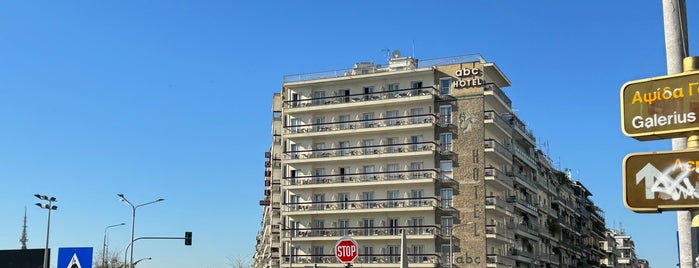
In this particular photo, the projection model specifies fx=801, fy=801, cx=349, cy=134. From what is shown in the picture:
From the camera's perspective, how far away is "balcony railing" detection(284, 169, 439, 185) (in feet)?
240

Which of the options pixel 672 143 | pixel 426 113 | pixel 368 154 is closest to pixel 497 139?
pixel 426 113

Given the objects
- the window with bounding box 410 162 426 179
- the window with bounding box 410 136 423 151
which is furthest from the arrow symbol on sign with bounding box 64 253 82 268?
A: the window with bounding box 410 136 423 151

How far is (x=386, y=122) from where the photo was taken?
7594cm

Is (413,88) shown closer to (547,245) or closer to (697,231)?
(547,245)

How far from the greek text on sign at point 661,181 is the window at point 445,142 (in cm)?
6799

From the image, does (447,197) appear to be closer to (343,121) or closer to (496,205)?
(496,205)

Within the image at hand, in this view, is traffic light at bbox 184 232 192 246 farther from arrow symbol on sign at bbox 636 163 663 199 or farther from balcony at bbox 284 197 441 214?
arrow symbol on sign at bbox 636 163 663 199

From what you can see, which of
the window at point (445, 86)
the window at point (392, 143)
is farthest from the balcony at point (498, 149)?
the window at point (392, 143)

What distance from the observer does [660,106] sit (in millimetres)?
6328

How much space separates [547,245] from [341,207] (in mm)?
28798

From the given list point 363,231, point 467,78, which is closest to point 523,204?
point 467,78

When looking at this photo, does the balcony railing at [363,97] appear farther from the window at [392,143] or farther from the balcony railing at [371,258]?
the balcony railing at [371,258]

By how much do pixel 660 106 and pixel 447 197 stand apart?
67.7 meters

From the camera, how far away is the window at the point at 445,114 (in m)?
74.8
